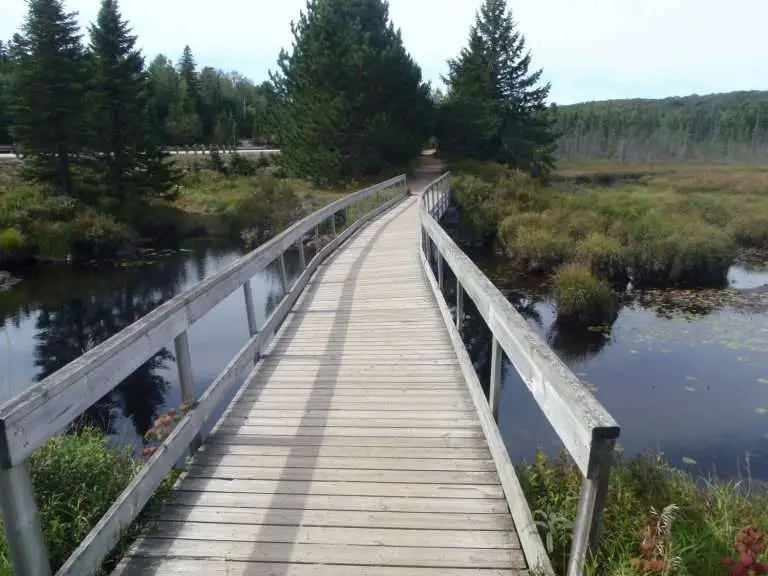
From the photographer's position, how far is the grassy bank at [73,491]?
3.10m

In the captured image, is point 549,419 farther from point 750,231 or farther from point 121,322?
point 750,231

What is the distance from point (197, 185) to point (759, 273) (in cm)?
3136

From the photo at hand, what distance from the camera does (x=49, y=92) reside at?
84.4 ft

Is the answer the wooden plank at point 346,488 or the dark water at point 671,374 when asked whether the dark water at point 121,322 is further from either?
the dark water at point 671,374

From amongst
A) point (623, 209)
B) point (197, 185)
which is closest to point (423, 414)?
point (623, 209)

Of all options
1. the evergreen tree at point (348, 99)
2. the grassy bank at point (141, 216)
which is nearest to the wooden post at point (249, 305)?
the grassy bank at point (141, 216)

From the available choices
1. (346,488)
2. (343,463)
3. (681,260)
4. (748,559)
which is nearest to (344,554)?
(346,488)

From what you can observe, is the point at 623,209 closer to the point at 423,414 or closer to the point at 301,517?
the point at 423,414

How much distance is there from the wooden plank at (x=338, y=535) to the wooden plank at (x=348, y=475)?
18.4 inches

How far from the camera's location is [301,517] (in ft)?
10.1

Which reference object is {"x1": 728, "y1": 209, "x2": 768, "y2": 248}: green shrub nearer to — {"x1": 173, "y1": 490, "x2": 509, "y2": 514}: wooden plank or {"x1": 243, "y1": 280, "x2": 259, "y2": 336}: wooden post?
{"x1": 243, "y1": 280, "x2": 259, "y2": 336}: wooden post

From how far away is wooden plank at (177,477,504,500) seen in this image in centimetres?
329

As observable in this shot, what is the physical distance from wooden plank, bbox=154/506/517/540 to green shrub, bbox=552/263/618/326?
39.1 feet

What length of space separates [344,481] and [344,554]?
0.67m
